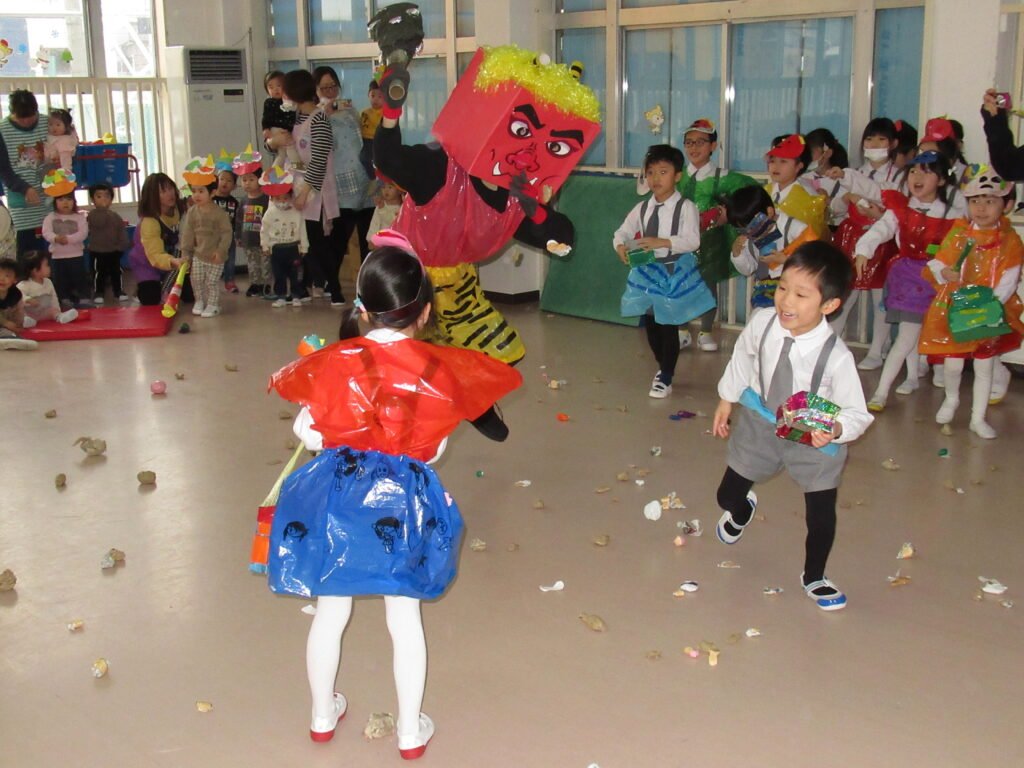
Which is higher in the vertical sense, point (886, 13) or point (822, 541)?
point (886, 13)

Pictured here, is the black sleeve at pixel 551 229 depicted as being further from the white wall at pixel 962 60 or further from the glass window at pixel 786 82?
the glass window at pixel 786 82

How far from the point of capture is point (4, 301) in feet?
23.4

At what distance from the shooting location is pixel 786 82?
22.6ft

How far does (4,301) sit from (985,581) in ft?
19.7

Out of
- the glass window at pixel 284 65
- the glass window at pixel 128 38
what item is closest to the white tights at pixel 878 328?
the glass window at pixel 284 65

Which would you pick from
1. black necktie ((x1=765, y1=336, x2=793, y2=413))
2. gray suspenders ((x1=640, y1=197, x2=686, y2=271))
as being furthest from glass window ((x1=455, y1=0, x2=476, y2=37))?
black necktie ((x1=765, y1=336, x2=793, y2=413))

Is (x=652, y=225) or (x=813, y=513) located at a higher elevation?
(x=652, y=225)

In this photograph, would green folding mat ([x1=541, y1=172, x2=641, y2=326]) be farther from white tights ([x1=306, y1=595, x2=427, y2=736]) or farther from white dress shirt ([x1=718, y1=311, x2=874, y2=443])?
white tights ([x1=306, y1=595, x2=427, y2=736])

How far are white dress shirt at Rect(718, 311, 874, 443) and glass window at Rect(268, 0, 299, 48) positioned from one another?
24.6ft

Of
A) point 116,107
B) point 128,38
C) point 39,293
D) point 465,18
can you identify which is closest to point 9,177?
point 39,293

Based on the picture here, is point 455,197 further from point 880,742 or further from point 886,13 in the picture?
point 886,13

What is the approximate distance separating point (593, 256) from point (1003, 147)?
A: 3.08 m

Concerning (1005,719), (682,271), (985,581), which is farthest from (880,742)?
(682,271)

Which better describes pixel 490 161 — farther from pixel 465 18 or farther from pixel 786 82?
pixel 465 18
